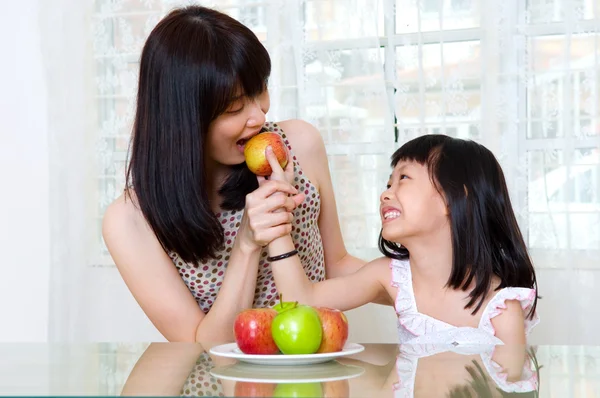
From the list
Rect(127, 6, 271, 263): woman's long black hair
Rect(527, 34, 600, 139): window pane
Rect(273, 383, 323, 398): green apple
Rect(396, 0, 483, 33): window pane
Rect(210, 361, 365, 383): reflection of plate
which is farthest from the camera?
Rect(396, 0, 483, 33): window pane

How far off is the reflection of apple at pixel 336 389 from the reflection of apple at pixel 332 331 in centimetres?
19

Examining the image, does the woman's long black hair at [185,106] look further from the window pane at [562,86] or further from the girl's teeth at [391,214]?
the window pane at [562,86]

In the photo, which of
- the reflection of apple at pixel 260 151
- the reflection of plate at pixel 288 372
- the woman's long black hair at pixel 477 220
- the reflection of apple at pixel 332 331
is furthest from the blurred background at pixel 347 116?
the reflection of plate at pixel 288 372

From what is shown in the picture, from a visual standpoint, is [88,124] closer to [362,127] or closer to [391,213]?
[362,127]

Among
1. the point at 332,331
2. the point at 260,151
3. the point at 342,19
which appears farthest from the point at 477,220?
the point at 342,19

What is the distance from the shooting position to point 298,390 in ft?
2.88

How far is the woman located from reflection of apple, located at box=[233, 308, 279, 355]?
0.55 m

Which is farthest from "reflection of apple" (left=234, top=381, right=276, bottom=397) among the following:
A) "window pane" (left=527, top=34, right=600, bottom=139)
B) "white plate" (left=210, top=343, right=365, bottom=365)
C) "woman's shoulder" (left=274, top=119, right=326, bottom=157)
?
"window pane" (left=527, top=34, right=600, bottom=139)

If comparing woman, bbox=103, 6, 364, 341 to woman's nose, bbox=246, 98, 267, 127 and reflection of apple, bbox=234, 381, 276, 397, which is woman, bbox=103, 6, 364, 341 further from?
reflection of apple, bbox=234, 381, 276, 397

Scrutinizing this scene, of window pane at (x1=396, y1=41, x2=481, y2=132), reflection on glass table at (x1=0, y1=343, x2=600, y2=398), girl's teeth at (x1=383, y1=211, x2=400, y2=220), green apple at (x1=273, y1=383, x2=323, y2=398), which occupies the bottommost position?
reflection on glass table at (x1=0, y1=343, x2=600, y2=398)

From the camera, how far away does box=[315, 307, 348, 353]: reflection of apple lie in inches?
44.7

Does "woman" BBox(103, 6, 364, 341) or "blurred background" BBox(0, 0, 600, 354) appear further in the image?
"blurred background" BBox(0, 0, 600, 354)

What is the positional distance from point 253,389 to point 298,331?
8.2 inches

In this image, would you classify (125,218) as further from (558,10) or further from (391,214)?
(558,10)
